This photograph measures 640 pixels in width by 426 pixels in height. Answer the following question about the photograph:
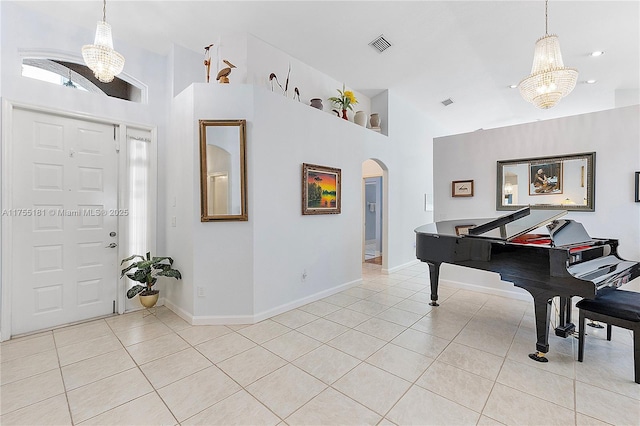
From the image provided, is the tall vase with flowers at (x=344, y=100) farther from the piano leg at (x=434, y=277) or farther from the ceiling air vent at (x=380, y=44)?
the piano leg at (x=434, y=277)

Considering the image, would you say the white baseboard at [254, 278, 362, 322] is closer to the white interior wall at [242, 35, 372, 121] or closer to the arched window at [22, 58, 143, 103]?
the white interior wall at [242, 35, 372, 121]

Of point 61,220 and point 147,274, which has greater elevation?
point 61,220

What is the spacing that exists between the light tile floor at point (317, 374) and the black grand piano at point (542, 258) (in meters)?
0.41

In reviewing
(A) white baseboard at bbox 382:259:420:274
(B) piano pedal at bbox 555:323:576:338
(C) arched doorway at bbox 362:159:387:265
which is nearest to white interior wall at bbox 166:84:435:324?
(A) white baseboard at bbox 382:259:420:274

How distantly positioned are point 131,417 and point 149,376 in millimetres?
455

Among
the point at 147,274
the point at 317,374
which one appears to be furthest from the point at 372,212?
the point at 317,374

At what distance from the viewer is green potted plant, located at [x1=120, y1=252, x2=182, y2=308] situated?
10.8 feet

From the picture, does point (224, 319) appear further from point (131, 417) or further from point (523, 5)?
point (523, 5)

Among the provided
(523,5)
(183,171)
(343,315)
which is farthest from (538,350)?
(183,171)

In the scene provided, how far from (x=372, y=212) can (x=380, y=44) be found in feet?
14.6

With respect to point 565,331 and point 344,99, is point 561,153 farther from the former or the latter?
point 344,99

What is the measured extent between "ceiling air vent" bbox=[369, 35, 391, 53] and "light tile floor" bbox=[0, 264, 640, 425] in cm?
360

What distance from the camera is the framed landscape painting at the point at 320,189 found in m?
3.74

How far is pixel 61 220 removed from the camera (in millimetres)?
3098
